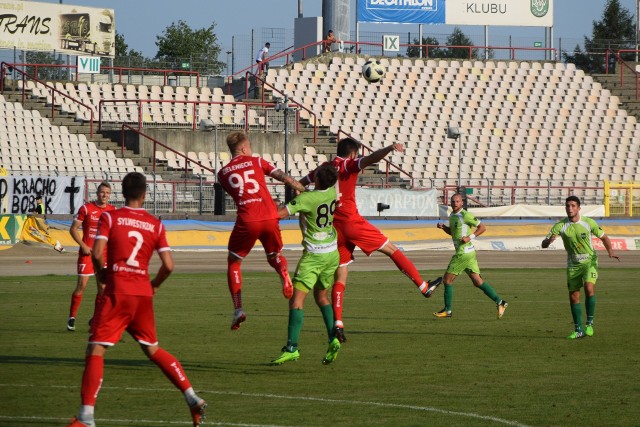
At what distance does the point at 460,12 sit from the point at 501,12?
2588 millimetres

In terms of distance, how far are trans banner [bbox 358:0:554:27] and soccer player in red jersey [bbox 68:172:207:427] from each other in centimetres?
5271

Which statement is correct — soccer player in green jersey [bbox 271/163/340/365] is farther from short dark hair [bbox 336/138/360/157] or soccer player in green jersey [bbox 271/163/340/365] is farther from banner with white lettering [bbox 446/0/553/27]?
banner with white lettering [bbox 446/0/553/27]

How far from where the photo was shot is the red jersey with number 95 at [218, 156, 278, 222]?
14703 millimetres

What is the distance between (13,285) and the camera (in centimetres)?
2520

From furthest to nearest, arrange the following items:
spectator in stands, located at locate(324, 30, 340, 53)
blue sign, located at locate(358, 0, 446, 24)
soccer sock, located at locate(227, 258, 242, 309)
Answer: blue sign, located at locate(358, 0, 446, 24)
spectator in stands, located at locate(324, 30, 340, 53)
soccer sock, located at locate(227, 258, 242, 309)

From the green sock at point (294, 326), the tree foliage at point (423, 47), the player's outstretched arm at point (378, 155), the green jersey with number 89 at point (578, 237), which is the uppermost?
the tree foliage at point (423, 47)

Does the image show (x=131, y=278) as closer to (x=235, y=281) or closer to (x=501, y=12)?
(x=235, y=281)

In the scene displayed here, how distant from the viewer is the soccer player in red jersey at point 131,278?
924 cm

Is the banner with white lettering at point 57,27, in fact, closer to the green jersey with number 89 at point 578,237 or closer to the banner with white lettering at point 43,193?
the banner with white lettering at point 43,193

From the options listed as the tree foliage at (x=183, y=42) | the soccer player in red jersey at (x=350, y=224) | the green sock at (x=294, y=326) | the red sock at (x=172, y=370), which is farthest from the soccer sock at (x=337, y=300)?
the tree foliage at (x=183, y=42)

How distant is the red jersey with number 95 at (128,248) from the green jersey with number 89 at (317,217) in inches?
149

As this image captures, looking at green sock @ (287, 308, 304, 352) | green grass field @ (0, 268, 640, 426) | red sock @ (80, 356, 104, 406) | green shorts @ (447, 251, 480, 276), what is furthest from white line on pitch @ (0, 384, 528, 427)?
green shorts @ (447, 251, 480, 276)

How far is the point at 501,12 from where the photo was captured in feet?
209

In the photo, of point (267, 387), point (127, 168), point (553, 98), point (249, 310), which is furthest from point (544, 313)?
point (553, 98)
